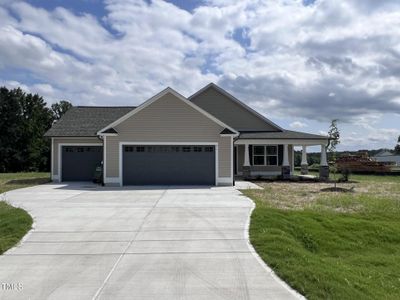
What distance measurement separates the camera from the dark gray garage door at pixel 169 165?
72.1ft

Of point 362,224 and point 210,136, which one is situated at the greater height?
point 210,136

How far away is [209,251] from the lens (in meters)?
7.86

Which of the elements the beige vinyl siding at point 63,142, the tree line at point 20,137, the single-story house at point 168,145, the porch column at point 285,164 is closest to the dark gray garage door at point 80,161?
the beige vinyl siding at point 63,142

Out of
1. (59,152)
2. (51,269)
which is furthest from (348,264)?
(59,152)

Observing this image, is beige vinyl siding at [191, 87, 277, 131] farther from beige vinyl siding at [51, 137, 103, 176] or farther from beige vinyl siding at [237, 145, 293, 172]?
beige vinyl siding at [51, 137, 103, 176]

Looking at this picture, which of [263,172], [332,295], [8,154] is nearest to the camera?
[332,295]

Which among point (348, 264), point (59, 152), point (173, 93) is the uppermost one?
point (173, 93)

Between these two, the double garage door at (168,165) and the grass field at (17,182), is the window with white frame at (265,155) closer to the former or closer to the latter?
the double garage door at (168,165)

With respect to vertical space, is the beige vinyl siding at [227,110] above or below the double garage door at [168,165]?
above

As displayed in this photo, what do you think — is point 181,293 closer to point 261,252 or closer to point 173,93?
point 261,252

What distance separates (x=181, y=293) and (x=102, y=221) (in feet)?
18.0

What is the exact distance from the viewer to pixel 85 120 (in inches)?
1072

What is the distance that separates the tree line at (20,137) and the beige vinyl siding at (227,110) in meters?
27.0

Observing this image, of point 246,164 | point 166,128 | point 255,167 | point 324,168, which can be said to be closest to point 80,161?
point 166,128
